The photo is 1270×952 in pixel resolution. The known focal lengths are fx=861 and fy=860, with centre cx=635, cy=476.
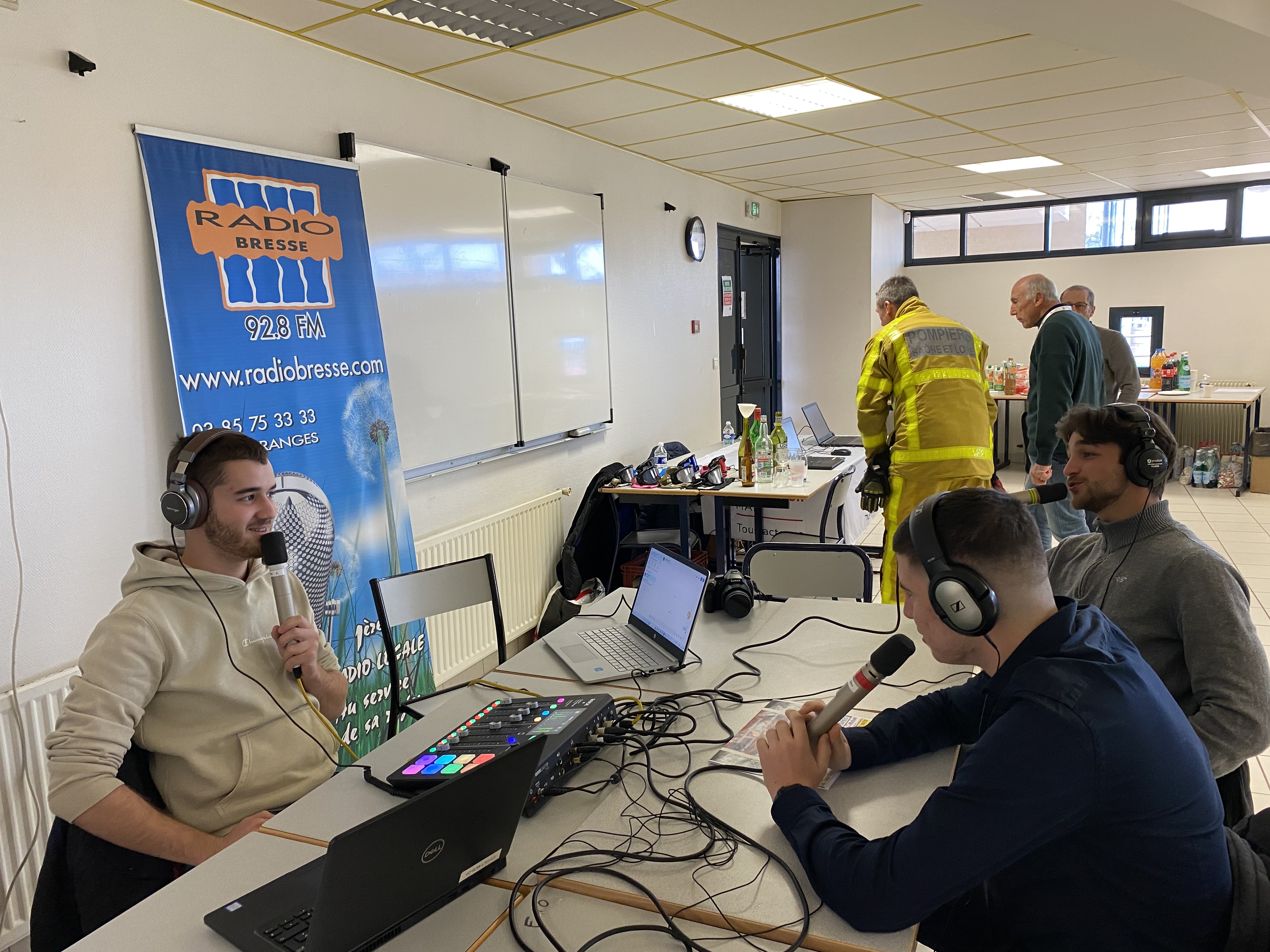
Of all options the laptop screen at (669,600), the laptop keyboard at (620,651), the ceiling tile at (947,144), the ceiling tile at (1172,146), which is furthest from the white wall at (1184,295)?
the laptop keyboard at (620,651)

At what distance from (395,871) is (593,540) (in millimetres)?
3709

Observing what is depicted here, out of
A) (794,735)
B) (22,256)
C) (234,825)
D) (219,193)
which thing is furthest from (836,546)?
(22,256)

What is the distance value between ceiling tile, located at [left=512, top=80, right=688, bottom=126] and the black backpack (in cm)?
190

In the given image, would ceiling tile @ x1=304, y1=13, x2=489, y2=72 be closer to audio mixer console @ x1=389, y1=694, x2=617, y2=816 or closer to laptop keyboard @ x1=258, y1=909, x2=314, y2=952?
audio mixer console @ x1=389, y1=694, x2=617, y2=816

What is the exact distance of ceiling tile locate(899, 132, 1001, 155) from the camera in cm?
530

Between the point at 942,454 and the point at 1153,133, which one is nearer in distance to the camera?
the point at 942,454

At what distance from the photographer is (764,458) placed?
4.92 m

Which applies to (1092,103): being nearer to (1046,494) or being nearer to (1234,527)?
(1046,494)

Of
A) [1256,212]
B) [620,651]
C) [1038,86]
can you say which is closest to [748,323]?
[1038,86]

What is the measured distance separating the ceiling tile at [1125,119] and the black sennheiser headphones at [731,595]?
377cm

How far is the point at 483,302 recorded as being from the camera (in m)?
4.01

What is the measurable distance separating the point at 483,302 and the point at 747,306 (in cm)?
401

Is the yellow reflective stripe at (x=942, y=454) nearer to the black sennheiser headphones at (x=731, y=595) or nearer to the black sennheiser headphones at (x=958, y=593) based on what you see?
the black sennheiser headphones at (x=731, y=595)

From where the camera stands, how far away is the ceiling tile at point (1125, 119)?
15.2 ft
